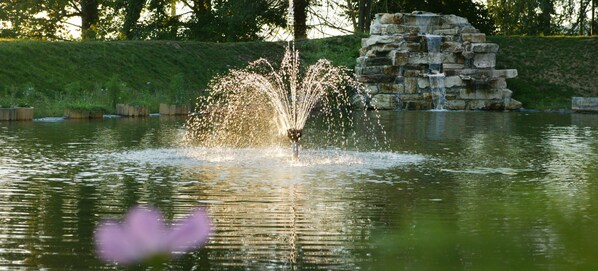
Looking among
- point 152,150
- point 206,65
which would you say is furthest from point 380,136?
point 206,65

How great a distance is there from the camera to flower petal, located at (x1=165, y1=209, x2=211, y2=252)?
9.80m

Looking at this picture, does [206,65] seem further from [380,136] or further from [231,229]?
[231,229]

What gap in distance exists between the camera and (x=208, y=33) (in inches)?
2226

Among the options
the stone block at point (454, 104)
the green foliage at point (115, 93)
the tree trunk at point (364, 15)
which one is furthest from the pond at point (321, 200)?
the tree trunk at point (364, 15)

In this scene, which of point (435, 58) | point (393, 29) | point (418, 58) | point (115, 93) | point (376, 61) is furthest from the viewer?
point (393, 29)

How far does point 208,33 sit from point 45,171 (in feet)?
133

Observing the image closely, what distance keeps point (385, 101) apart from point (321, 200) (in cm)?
3093

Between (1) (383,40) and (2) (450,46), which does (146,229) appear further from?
(2) (450,46)

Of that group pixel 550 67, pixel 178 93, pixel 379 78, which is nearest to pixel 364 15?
pixel 550 67

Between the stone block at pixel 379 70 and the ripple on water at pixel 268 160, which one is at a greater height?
the stone block at pixel 379 70

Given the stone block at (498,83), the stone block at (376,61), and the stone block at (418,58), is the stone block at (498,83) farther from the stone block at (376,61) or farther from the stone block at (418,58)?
the stone block at (376,61)

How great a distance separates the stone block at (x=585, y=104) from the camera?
4197cm

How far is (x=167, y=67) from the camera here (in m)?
45.5

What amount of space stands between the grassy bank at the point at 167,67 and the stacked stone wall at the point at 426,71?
2.26 meters
